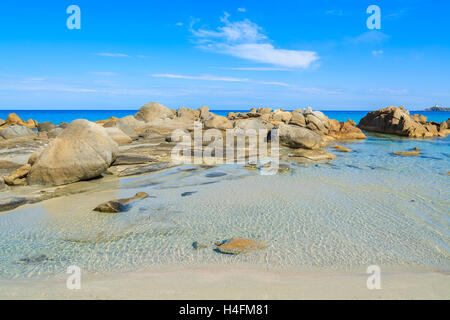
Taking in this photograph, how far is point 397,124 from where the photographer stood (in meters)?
30.2

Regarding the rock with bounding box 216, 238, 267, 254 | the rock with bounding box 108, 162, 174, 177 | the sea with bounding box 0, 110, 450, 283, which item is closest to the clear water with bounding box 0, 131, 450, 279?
the sea with bounding box 0, 110, 450, 283

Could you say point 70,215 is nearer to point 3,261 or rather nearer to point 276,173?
point 3,261

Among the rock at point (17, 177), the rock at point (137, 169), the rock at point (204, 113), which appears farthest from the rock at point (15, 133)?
the rock at point (204, 113)

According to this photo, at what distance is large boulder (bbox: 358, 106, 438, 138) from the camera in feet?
91.9

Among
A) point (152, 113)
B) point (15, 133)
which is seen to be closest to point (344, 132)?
point (152, 113)

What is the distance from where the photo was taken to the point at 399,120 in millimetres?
30344

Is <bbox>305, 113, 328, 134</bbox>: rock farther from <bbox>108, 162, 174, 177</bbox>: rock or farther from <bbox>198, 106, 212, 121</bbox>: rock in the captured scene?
<bbox>108, 162, 174, 177</bbox>: rock

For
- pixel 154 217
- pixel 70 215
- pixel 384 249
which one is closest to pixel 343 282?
pixel 384 249

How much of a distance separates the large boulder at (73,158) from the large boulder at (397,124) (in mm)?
28461

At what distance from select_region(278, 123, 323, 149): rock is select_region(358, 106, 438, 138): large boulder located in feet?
56.6

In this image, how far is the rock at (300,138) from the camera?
15.6 metres

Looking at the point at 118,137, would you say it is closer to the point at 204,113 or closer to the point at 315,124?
the point at 315,124

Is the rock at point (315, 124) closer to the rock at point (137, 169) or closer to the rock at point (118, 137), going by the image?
the rock at point (118, 137)

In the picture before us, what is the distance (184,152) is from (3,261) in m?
10.1
